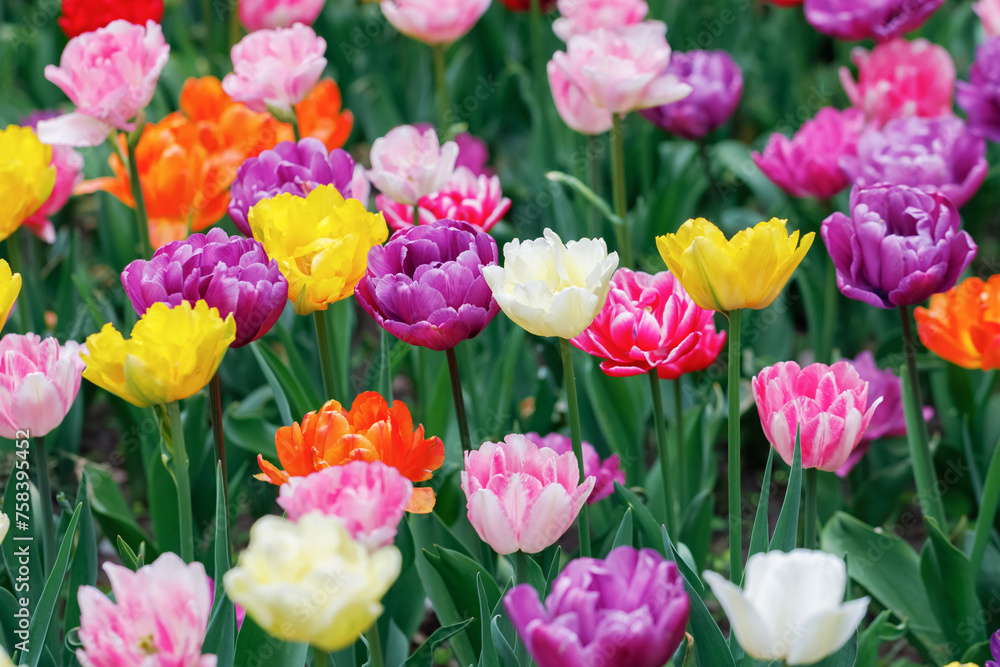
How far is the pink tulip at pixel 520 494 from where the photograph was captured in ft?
3.34

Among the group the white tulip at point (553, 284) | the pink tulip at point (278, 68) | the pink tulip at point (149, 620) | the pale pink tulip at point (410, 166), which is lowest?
the pink tulip at point (149, 620)

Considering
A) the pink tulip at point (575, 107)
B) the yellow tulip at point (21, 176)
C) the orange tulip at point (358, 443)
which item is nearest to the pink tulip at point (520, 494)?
the orange tulip at point (358, 443)

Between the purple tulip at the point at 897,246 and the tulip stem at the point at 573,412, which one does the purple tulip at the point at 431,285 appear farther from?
the purple tulip at the point at 897,246

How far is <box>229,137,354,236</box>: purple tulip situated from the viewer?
1.43 m

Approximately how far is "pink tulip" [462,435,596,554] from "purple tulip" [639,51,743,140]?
4.24 ft

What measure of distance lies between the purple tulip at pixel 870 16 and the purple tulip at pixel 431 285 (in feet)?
4.95

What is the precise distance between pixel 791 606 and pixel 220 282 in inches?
26.5

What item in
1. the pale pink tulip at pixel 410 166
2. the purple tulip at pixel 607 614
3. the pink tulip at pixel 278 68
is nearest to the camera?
the purple tulip at pixel 607 614

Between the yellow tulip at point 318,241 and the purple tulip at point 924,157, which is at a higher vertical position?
the yellow tulip at point 318,241

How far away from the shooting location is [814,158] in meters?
1.89

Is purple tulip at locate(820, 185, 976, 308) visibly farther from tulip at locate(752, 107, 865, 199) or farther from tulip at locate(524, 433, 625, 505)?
tulip at locate(752, 107, 865, 199)

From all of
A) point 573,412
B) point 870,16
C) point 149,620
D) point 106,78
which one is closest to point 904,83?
point 870,16

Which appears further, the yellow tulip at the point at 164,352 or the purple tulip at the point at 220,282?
the purple tulip at the point at 220,282

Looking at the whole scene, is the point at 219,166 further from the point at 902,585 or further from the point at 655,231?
the point at 902,585
